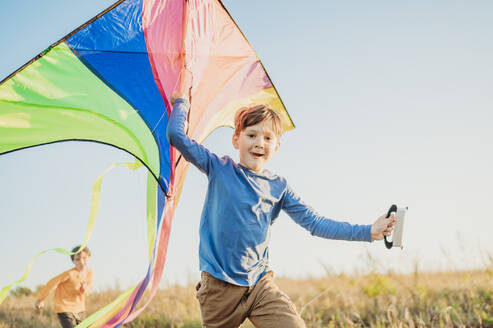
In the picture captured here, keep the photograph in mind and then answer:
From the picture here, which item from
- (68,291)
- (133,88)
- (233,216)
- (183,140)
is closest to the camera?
(183,140)

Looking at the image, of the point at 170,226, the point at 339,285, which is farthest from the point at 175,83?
the point at 339,285

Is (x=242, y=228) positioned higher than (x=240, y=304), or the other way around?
(x=242, y=228)

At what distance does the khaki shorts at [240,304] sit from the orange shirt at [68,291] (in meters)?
2.94

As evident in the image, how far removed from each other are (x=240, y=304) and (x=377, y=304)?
10.9 ft

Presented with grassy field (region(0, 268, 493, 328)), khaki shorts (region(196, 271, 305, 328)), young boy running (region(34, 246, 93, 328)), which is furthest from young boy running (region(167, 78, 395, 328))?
young boy running (region(34, 246, 93, 328))

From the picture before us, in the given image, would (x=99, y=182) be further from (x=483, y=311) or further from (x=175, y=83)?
(x=483, y=311)

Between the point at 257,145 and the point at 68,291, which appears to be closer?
the point at 257,145

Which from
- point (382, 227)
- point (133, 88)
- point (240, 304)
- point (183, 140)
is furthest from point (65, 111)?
point (382, 227)

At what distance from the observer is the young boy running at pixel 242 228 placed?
7.97ft

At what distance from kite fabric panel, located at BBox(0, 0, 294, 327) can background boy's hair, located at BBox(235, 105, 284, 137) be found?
75cm

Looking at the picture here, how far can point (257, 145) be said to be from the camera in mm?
2602

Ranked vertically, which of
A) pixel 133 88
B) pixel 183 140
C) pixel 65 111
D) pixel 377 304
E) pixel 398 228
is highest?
pixel 133 88

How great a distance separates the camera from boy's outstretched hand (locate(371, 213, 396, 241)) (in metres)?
2.54

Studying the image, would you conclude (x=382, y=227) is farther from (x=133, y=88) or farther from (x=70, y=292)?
(x=70, y=292)
